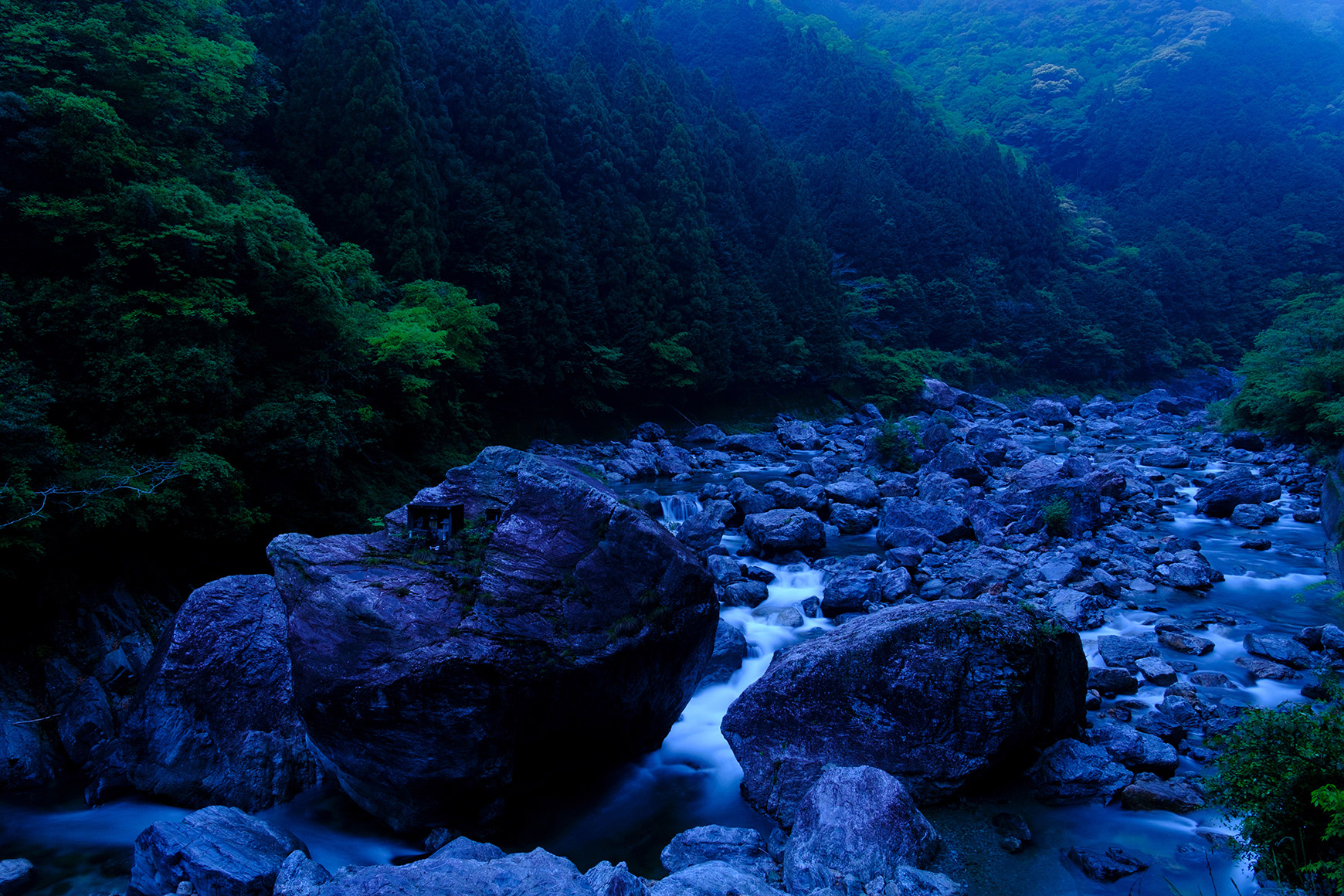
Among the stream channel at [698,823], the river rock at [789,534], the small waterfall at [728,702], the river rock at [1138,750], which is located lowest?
the river rock at [789,534]

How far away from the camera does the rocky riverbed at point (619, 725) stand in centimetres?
513

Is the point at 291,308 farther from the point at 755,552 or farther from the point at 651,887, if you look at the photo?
the point at 651,887

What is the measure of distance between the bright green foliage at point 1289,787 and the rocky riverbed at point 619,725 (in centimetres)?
101

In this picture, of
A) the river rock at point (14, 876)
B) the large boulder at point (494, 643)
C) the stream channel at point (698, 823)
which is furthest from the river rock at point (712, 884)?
the river rock at point (14, 876)

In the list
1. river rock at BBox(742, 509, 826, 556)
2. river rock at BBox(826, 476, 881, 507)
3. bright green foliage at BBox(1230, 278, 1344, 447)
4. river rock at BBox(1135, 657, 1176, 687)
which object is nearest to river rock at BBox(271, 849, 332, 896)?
river rock at BBox(1135, 657, 1176, 687)

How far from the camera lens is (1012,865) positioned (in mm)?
5195

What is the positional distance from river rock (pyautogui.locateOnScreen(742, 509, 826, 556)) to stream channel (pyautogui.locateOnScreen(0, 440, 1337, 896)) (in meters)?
4.34

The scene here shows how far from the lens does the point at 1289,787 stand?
4.02 meters

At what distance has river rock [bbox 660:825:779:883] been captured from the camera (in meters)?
5.30

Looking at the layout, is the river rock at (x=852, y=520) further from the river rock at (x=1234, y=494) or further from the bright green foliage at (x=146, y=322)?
the bright green foliage at (x=146, y=322)

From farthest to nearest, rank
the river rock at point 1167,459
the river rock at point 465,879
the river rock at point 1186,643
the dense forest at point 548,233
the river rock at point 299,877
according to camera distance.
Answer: the river rock at point 1167,459 < the dense forest at point 548,233 < the river rock at point 1186,643 < the river rock at point 299,877 < the river rock at point 465,879

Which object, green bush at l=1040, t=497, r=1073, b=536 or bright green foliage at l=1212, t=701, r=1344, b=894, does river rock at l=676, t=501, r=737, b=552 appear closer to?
green bush at l=1040, t=497, r=1073, b=536

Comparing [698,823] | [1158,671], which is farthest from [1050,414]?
[698,823]

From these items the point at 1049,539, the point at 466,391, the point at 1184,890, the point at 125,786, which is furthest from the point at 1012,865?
the point at 466,391
